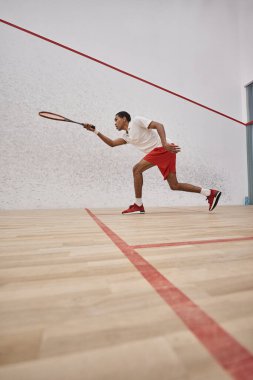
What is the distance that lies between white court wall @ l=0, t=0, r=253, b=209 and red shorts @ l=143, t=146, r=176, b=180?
119 centimetres

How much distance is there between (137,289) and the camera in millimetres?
376

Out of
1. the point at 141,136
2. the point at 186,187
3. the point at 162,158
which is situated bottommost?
the point at 186,187

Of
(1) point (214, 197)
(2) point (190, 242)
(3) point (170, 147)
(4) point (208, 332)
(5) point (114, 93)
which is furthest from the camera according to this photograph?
(5) point (114, 93)

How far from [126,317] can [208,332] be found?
98mm

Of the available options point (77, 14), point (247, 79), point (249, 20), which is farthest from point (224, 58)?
point (77, 14)

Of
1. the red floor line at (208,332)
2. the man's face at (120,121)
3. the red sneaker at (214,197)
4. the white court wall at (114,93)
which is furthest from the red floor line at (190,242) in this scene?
the white court wall at (114,93)

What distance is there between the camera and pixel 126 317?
11.1 inches

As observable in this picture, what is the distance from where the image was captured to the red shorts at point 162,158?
1858 millimetres

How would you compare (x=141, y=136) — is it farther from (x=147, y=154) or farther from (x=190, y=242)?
(x=190, y=242)

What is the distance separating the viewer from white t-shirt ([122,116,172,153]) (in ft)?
6.12

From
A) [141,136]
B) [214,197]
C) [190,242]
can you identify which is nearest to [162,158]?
[141,136]

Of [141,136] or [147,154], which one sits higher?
[141,136]

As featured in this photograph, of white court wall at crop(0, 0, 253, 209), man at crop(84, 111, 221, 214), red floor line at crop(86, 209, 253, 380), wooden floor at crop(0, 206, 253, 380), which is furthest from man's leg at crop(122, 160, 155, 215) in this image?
red floor line at crop(86, 209, 253, 380)

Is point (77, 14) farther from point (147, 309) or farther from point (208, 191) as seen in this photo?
point (147, 309)
